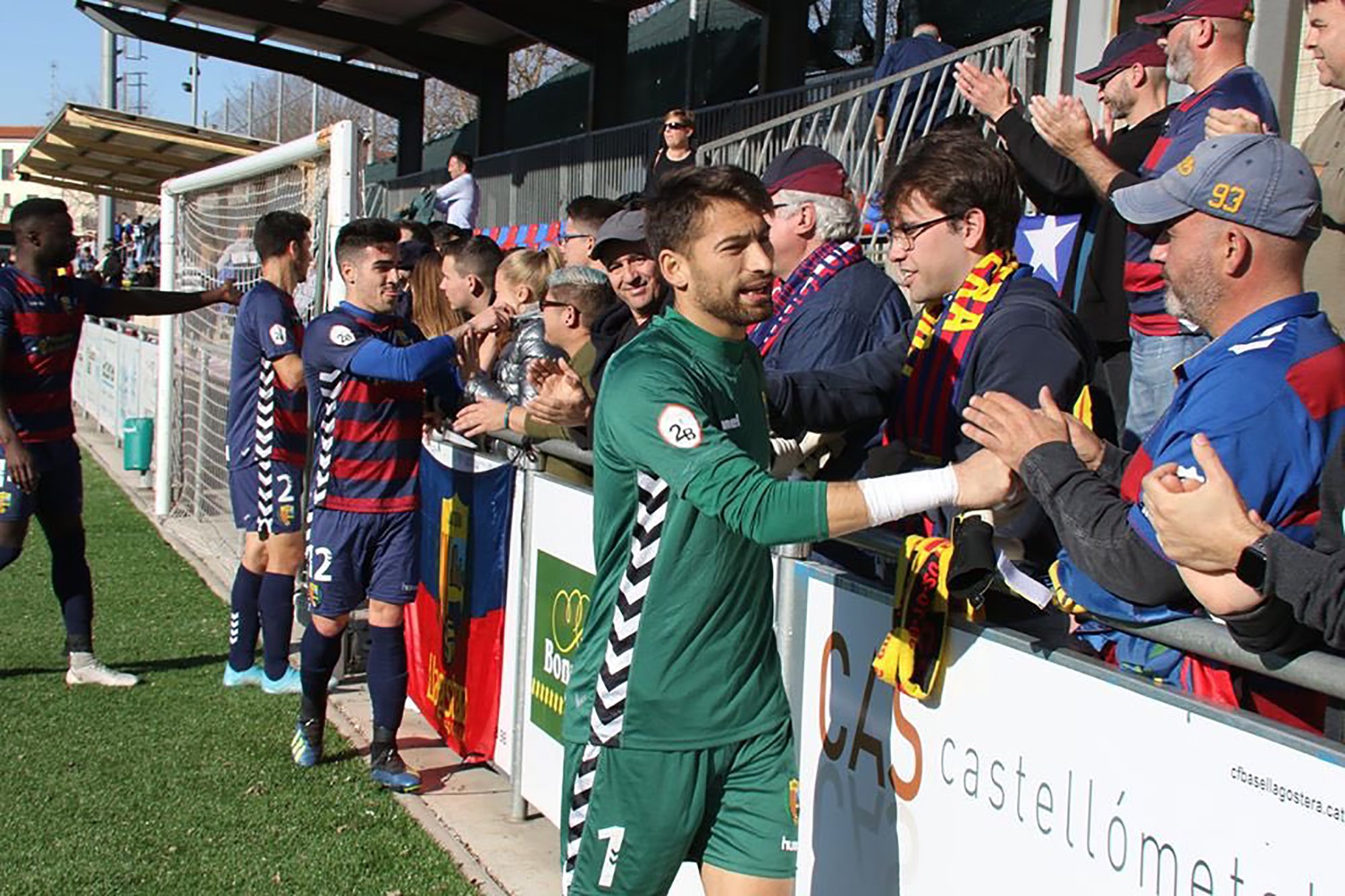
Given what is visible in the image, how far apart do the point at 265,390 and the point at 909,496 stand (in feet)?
17.4

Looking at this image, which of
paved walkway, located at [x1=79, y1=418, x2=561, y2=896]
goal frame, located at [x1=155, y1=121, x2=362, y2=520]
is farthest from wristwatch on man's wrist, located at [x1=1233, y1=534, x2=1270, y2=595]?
goal frame, located at [x1=155, y1=121, x2=362, y2=520]

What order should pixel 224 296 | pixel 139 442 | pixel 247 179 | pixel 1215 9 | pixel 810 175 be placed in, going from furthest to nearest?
1. pixel 139 442
2. pixel 247 179
3. pixel 224 296
4. pixel 1215 9
5. pixel 810 175

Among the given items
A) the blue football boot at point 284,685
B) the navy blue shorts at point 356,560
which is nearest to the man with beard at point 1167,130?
the navy blue shorts at point 356,560

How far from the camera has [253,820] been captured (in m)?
5.47

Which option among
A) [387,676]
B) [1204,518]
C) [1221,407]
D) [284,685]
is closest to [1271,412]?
[1221,407]

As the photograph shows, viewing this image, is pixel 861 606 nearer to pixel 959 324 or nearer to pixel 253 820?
pixel 959 324

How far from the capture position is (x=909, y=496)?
284cm

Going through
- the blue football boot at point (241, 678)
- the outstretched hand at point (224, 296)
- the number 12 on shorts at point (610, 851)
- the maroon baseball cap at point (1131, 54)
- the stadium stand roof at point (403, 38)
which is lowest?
the blue football boot at point (241, 678)

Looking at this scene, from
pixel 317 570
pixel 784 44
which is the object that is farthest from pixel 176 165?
pixel 317 570

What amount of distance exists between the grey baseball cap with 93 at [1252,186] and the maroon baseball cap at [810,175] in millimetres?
1789

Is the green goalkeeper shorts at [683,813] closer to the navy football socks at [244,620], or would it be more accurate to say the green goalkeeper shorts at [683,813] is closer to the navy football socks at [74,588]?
the navy football socks at [244,620]

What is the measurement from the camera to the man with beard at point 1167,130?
4672 millimetres

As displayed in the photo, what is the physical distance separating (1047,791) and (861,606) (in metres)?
0.75

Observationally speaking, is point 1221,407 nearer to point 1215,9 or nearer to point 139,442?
point 1215,9
